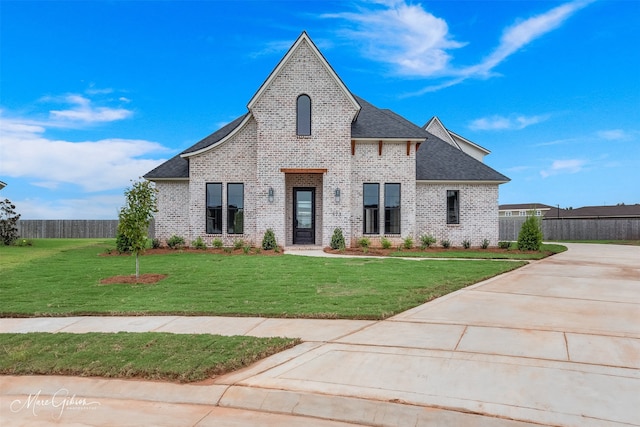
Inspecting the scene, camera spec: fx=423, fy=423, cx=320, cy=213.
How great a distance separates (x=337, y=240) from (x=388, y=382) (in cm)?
1506

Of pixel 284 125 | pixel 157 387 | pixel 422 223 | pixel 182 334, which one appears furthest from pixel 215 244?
pixel 157 387

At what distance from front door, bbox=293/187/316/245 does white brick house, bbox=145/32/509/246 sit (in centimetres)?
5

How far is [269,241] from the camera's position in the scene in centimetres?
1931

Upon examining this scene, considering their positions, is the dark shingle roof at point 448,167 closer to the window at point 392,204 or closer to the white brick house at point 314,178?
the white brick house at point 314,178

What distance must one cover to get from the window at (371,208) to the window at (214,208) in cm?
713

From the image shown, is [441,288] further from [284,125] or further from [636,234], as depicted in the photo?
[636,234]

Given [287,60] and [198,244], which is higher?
[287,60]

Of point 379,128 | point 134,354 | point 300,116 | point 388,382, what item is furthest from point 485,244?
point 134,354

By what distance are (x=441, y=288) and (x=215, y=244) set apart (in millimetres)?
13307

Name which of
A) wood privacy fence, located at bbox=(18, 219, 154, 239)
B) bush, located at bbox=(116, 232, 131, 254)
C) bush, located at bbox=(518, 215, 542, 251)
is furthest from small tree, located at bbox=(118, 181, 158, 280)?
wood privacy fence, located at bbox=(18, 219, 154, 239)

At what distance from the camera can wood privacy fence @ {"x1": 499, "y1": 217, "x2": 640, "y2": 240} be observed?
33.3 metres

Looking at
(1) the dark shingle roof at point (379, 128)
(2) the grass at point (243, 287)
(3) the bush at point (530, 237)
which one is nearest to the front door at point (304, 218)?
(1) the dark shingle roof at point (379, 128)

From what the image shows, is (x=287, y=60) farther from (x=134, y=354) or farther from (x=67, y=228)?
(x=67, y=228)

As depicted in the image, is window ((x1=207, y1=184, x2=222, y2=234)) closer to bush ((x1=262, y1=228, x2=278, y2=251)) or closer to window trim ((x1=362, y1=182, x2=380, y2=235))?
bush ((x1=262, y1=228, x2=278, y2=251))
